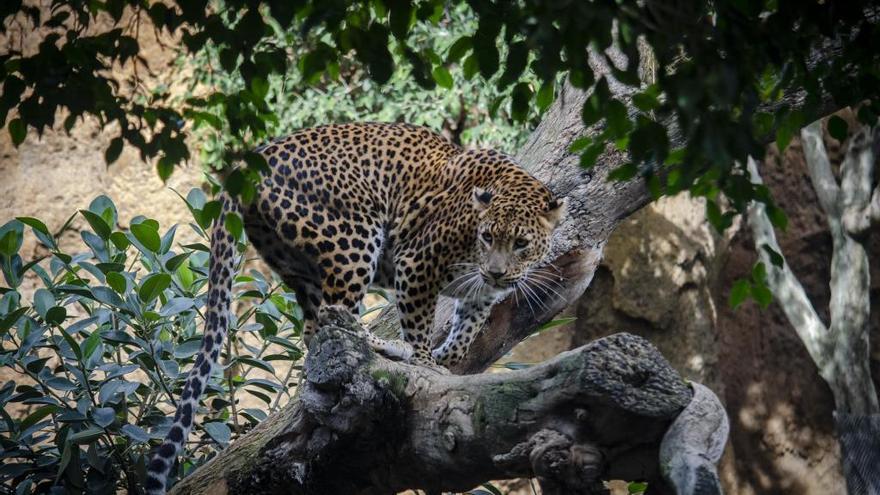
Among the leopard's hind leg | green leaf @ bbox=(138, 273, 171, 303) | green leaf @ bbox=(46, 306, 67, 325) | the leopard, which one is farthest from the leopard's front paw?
green leaf @ bbox=(46, 306, 67, 325)

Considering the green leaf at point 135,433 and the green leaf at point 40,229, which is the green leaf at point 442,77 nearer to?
the green leaf at point 135,433

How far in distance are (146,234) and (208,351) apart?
0.96 metres

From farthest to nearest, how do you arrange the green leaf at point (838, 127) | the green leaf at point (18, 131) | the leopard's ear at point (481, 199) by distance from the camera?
the leopard's ear at point (481, 199) < the green leaf at point (838, 127) < the green leaf at point (18, 131)

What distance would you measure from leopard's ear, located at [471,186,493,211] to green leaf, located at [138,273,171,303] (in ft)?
6.20

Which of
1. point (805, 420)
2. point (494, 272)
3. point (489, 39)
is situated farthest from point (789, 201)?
point (489, 39)

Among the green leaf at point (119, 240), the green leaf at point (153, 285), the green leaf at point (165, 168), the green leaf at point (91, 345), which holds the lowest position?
the green leaf at point (91, 345)

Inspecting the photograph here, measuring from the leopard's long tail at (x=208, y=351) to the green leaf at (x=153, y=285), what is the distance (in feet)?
0.89

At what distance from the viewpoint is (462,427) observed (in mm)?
4441

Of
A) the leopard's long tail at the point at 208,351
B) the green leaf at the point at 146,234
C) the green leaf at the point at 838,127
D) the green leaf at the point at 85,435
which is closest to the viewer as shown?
the green leaf at the point at 838,127

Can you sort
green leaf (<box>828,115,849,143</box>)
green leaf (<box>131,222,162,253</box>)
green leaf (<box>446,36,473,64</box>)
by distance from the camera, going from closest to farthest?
green leaf (<box>446,36,473,64</box>)
green leaf (<box>828,115,849,143</box>)
green leaf (<box>131,222,162,253</box>)

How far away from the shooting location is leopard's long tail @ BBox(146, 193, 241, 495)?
5.41 metres

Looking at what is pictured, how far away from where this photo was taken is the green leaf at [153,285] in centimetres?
599

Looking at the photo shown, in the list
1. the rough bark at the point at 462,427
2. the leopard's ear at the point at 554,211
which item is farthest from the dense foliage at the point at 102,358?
the leopard's ear at the point at 554,211

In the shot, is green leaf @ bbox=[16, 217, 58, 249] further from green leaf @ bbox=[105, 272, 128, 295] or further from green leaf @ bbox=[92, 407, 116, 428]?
green leaf @ bbox=[92, 407, 116, 428]
